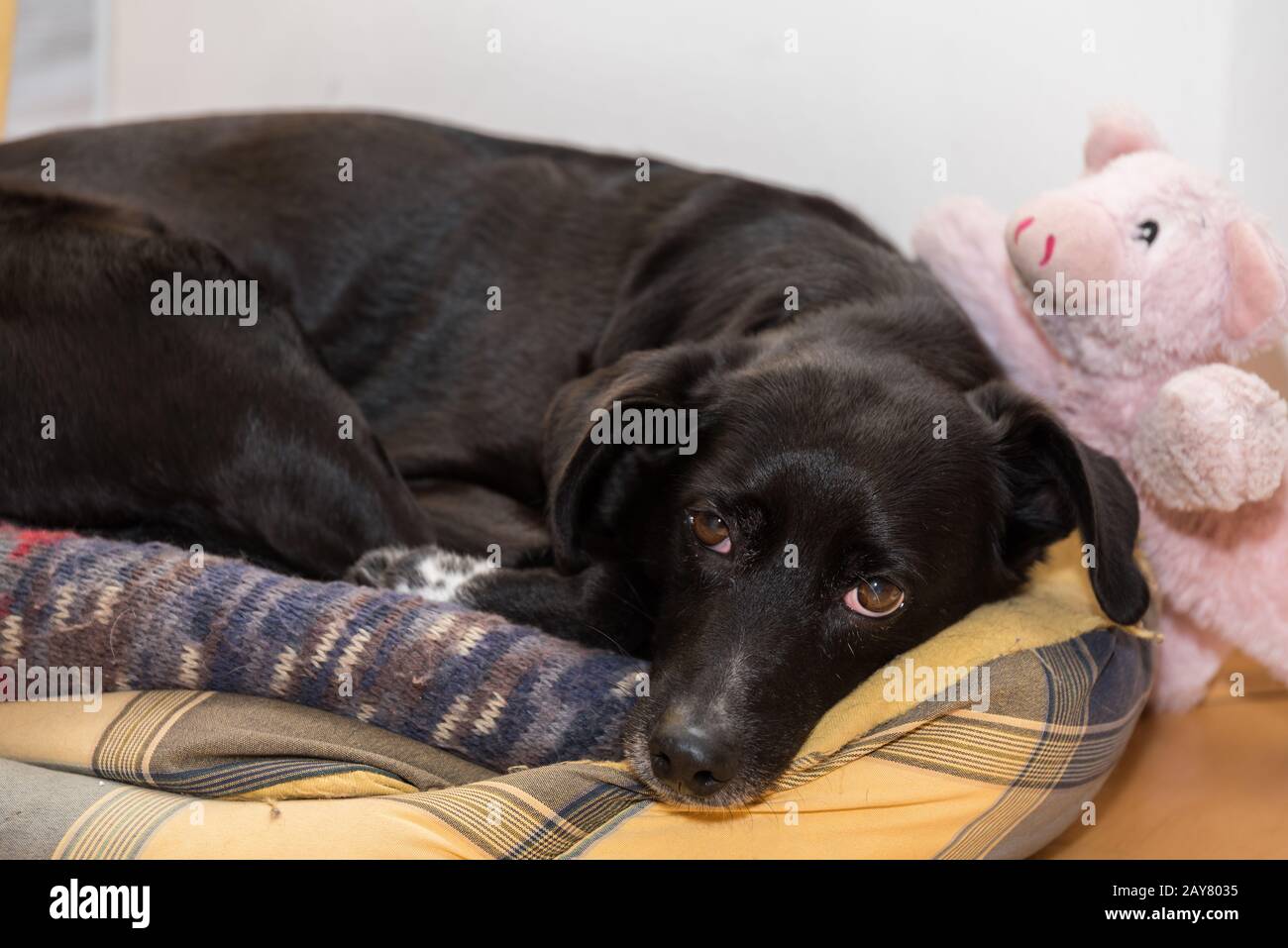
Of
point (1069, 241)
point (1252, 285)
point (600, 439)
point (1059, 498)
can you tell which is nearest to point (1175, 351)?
point (1252, 285)

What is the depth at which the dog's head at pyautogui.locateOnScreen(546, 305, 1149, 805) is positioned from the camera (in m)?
2.16

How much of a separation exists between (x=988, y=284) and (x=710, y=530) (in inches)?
43.4

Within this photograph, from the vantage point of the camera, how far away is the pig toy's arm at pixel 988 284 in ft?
9.91

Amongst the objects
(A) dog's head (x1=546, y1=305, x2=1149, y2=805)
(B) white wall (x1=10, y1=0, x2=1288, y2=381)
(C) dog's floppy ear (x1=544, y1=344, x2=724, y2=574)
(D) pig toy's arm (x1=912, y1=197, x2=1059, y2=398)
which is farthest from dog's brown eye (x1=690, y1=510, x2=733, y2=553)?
(B) white wall (x1=10, y1=0, x2=1288, y2=381)

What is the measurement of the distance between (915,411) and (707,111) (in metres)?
1.81

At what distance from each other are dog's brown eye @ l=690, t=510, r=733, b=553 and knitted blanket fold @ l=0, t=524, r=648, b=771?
0.92 feet

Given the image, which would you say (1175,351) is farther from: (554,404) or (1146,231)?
(554,404)

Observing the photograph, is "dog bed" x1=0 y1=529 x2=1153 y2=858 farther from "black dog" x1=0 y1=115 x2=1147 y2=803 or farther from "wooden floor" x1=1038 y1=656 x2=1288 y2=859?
"wooden floor" x1=1038 y1=656 x2=1288 y2=859

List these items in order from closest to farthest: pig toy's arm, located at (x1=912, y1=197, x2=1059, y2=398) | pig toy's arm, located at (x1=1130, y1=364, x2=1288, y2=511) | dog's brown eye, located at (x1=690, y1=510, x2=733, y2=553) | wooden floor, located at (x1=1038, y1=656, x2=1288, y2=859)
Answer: dog's brown eye, located at (x1=690, y1=510, x2=733, y2=553)
pig toy's arm, located at (x1=1130, y1=364, x2=1288, y2=511)
wooden floor, located at (x1=1038, y1=656, x2=1288, y2=859)
pig toy's arm, located at (x1=912, y1=197, x2=1059, y2=398)

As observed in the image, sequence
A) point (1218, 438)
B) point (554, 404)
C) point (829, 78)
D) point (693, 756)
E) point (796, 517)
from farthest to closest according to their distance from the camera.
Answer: point (829, 78) → point (554, 404) → point (1218, 438) → point (796, 517) → point (693, 756)

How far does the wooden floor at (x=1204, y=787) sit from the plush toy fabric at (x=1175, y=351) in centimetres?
28

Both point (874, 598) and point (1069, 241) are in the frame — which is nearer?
point (874, 598)

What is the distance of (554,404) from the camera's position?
8.49ft

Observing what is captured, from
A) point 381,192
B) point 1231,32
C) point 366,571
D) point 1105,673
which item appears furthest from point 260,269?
point 1231,32
